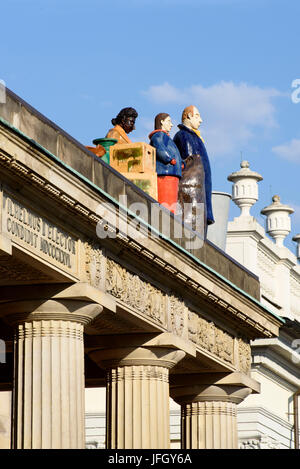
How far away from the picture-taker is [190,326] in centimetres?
3797

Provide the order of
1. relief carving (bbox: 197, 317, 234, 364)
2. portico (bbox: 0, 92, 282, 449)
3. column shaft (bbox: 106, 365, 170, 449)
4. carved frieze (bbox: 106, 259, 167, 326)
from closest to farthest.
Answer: portico (bbox: 0, 92, 282, 449) → carved frieze (bbox: 106, 259, 167, 326) → column shaft (bbox: 106, 365, 170, 449) → relief carving (bbox: 197, 317, 234, 364)

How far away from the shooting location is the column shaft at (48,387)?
102ft

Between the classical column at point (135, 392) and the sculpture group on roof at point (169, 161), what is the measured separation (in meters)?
3.40

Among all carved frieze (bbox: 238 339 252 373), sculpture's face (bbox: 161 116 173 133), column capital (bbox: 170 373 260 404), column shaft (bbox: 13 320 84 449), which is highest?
sculpture's face (bbox: 161 116 173 133)

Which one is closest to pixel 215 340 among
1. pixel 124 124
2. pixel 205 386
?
pixel 205 386

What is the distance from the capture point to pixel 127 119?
3703cm

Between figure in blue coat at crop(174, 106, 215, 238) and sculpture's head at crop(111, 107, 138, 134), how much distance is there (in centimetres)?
199

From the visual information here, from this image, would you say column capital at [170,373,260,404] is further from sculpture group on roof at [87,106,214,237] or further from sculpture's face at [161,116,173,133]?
sculpture's face at [161,116,173,133]

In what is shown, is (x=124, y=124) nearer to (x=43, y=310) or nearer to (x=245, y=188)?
(x=43, y=310)

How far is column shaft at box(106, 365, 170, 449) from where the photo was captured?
36.1 m

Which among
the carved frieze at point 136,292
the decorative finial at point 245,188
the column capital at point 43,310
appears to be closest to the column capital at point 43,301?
the column capital at point 43,310

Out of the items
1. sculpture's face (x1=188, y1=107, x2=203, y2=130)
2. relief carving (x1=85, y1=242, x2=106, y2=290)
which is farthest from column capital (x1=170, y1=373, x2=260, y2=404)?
relief carving (x1=85, y1=242, x2=106, y2=290)

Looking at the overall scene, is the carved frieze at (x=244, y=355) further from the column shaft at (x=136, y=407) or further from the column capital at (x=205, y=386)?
the column shaft at (x=136, y=407)
